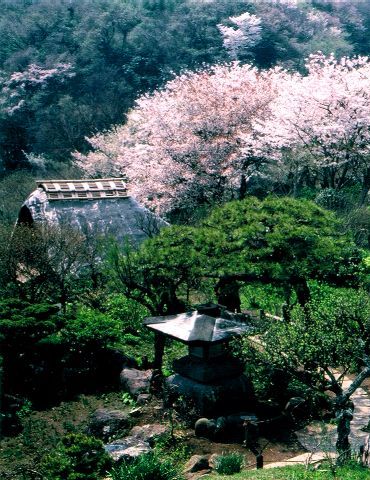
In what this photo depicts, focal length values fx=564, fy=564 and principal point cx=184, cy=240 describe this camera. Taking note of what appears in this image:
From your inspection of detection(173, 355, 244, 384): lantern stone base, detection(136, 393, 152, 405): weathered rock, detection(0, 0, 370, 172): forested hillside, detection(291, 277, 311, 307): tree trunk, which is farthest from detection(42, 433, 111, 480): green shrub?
detection(0, 0, 370, 172): forested hillside

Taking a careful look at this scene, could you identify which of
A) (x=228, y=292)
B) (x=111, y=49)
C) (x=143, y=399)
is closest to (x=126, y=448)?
(x=143, y=399)

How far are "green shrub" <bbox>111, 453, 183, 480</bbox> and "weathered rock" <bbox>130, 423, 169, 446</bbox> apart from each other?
211 centimetres

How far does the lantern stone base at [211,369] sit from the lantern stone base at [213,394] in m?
0.11

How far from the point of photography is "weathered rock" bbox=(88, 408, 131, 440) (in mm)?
12383

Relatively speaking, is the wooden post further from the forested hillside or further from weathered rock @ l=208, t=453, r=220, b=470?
the forested hillside

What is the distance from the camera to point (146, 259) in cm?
1401

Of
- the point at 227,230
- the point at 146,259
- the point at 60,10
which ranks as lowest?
the point at 146,259

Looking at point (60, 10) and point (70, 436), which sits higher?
point (60, 10)

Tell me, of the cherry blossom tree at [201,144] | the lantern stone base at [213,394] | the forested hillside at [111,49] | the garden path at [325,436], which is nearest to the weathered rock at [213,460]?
the garden path at [325,436]

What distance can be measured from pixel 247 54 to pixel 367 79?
31305mm

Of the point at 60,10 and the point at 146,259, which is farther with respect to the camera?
the point at 60,10

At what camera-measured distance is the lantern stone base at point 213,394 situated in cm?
1240

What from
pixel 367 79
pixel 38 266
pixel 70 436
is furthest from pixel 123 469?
pixel 367 79

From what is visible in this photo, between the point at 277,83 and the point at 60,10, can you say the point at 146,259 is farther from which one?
the point at 60,10
